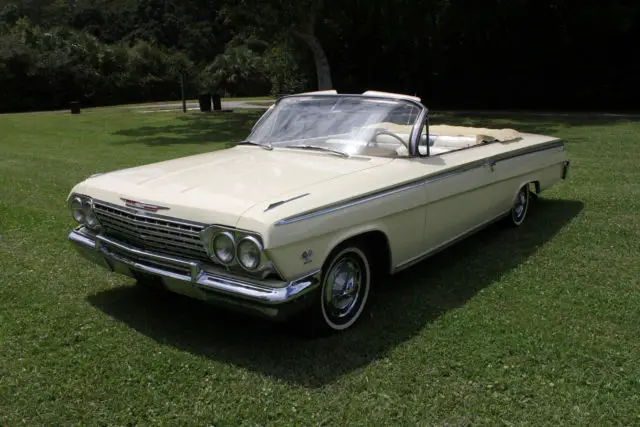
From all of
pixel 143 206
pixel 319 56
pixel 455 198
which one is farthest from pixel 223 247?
pixel 319 56

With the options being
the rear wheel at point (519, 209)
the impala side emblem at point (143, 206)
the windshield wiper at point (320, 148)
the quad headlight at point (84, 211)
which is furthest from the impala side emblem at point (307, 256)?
the rear wheel at point (519, 209)

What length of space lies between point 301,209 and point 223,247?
0.48m

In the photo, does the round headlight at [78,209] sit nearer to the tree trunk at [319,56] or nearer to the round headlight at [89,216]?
the round headlight at [89,216]

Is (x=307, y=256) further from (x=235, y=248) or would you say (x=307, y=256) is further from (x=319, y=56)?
(x=319, y=56)

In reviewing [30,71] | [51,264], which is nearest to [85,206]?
[51,264]

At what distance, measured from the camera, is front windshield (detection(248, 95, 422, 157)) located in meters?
4.46

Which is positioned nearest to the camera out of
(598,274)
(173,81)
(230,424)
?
(230,424)

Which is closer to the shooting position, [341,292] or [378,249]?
[341,292]

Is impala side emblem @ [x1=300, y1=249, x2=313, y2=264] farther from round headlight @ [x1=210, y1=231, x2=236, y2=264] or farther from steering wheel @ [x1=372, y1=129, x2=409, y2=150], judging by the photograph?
steering wheel @ [x1=372, y1=129, x2=409, y2=150]

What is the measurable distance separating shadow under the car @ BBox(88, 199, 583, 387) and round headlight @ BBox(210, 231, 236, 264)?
0.64 m

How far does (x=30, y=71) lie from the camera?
38.4 m

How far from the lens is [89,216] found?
4.09 meters

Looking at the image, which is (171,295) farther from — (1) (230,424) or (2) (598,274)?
(2) (598,274)

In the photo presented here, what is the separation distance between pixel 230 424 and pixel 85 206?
1.96 m
